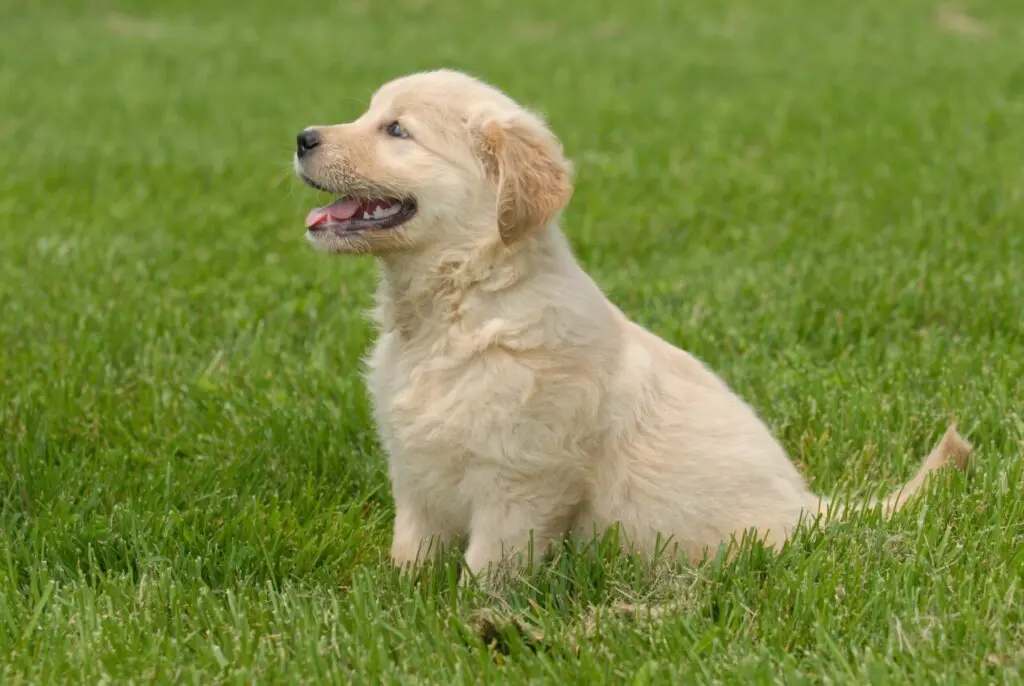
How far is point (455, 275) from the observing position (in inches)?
127

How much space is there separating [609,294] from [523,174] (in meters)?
2.39

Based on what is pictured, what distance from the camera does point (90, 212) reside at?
22.7ft

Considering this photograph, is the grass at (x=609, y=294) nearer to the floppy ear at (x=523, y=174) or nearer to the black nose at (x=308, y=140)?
the floppy ear at (x=523, y=174)

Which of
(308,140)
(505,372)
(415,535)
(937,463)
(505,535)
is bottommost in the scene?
(415,535)

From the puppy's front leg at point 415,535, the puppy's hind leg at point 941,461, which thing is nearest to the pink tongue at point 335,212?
the puppy's front leg at point 415,535

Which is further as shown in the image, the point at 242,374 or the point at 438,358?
the point at 242,374

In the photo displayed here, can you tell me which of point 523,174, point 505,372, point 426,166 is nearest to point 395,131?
point 426,166

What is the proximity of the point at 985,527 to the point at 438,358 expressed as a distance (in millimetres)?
1407

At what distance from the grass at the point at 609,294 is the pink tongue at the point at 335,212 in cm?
76

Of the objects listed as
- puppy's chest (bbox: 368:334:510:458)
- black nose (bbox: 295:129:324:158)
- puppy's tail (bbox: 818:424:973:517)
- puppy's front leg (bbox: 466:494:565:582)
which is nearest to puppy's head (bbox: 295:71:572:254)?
black nose (bbox: 295:129:324:158)

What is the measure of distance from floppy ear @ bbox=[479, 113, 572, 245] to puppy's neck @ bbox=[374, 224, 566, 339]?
0.08 m

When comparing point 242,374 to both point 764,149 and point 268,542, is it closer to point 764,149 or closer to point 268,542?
point 268,542

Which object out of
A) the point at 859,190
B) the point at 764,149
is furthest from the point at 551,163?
the point at 764,149

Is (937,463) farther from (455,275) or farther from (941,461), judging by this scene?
(455,275)
